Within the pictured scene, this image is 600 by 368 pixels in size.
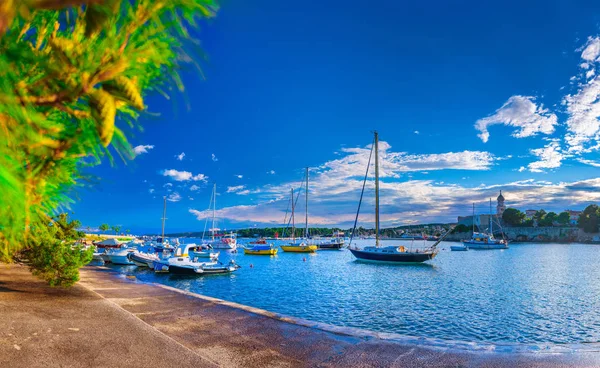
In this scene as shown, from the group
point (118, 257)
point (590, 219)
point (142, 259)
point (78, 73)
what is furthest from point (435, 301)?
point (590, 219)

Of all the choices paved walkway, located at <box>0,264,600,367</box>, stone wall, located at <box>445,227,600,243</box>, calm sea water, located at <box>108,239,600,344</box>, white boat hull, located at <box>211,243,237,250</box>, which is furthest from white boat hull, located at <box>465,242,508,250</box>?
paved walkway, located at <box>0,264,600,367</box>

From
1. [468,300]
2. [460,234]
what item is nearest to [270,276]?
[468,300]

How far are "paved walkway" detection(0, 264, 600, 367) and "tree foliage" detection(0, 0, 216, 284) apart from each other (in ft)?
22.4

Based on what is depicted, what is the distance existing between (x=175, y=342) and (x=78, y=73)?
8.54m

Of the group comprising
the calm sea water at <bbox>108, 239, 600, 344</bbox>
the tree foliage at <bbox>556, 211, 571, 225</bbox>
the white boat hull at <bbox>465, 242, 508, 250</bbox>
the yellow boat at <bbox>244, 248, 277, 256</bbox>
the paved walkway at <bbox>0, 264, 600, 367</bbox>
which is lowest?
the white boat hull at <bbox>465, 242, 508, 250</bbox>

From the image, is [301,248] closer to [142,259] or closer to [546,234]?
[142,259]

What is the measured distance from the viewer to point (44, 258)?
48.3 feet

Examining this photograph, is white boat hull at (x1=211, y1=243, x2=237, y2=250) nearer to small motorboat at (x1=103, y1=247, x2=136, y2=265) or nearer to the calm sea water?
small motorboat at (x1=103, y1=247, x2=136, y2=265)

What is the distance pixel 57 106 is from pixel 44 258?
15994 mm

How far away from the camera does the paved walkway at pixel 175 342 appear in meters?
7.73

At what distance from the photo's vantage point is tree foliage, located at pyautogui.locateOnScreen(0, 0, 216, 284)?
1771 millimetres

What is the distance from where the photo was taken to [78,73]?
2008 millimetres

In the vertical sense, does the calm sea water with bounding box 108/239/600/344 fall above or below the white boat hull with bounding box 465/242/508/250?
above

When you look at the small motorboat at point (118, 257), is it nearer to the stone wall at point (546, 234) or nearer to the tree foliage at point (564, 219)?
the stone wall at point (546, 234)
